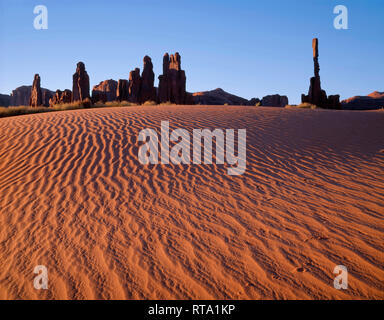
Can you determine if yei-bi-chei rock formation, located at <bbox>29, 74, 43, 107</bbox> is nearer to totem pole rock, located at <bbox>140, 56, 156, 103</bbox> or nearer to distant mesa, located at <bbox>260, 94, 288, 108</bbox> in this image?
totem pole rock, located at <bbox>140, 56, 156, 103</bbox>

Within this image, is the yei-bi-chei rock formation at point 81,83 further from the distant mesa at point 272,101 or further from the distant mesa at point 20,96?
the distant mesa at point 20,96

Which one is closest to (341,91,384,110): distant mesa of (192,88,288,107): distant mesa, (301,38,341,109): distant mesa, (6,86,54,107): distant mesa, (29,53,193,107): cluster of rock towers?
(192,88,288,107): distant mesa

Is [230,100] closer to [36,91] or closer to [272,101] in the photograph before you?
[272,101]

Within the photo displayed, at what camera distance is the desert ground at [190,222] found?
2727mm

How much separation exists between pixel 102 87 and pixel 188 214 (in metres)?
72.9

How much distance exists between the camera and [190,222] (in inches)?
150

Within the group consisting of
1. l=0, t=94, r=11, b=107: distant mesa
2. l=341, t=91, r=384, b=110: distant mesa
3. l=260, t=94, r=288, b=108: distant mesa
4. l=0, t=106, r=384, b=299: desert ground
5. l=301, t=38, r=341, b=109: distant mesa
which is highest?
l=0, t=94, r=11, b=107: distant mesa

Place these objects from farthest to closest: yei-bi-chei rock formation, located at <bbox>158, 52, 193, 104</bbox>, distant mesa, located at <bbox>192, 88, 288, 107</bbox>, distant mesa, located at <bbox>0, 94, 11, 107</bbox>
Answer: distant mesa, located at <bbox>0, 94, 11, 107</bbox> < distant mesa, located at <bbox>192, 88, 288, 107</bbox> < yei-bi-chei rock formation, located at <bbox>158, 52, 193, 104</bbox>

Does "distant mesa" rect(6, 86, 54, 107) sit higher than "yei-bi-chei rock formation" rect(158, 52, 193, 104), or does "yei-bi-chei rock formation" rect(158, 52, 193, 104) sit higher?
"distant mesa" rect(6, 86, 54, 107)

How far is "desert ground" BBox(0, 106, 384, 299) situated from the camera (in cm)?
273

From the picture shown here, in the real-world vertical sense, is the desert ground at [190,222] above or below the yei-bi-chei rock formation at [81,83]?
below

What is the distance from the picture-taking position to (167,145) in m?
6.95

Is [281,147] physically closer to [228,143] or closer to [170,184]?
[228,143]

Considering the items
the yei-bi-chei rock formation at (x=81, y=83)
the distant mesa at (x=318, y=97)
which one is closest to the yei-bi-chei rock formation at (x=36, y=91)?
the yei-bi-chei rock formation at (x=81, y=83)
